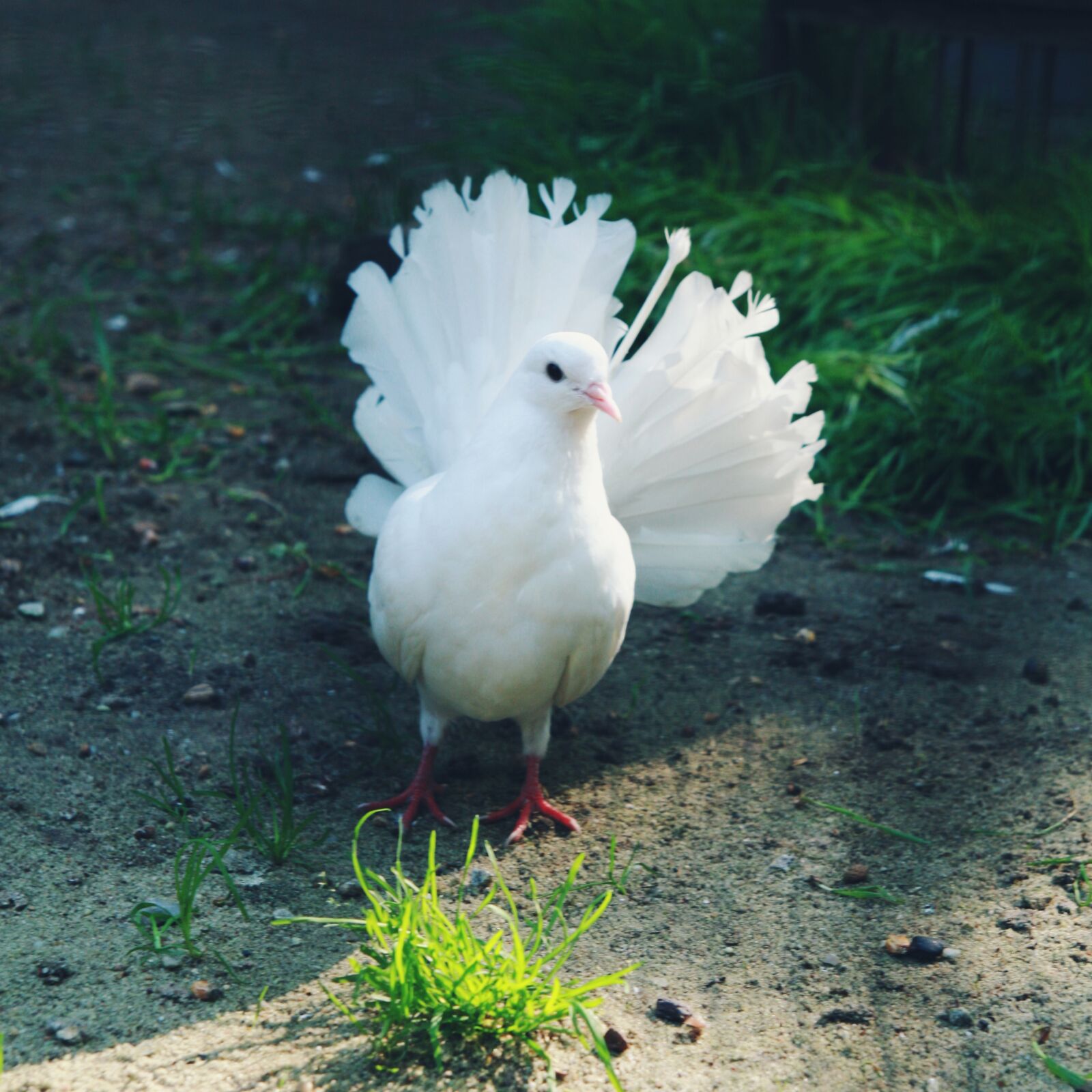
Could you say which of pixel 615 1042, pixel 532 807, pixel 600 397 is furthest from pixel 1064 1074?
pixel 600 397

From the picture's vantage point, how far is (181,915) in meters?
2.41

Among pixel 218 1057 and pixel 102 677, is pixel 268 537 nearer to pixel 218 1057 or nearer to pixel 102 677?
pixel 102 677

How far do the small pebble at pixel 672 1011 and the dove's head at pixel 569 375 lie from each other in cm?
107

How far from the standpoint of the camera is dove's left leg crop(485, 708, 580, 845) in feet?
9.70

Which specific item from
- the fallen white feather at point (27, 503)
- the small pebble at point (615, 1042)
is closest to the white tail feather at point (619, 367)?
the small pebble at point (615, 1042)

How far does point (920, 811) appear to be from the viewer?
3.00 meters

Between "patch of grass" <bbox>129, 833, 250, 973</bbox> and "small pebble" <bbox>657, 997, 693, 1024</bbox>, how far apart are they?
773mm

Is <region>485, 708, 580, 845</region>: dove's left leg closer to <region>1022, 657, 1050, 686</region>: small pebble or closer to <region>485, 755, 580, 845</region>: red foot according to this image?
<region>485, 755, 580, 845</region>: red foot

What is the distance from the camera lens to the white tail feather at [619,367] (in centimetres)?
296

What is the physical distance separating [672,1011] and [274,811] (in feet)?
3.34

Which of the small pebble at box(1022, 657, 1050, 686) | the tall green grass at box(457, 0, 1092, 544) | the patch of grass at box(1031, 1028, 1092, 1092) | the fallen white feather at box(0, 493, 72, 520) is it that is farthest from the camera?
the tall green grass at box(457, 0, 1092, 544)

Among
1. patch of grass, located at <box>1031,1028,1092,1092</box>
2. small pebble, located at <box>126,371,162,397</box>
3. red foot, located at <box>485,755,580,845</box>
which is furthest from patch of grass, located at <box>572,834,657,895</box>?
small pebble, located at <box>126,371,162,397</box>

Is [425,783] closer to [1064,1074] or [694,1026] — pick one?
[694,1026]

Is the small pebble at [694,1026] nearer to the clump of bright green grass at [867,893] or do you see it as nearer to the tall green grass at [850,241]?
the clump of bright green grass at [867,893]
